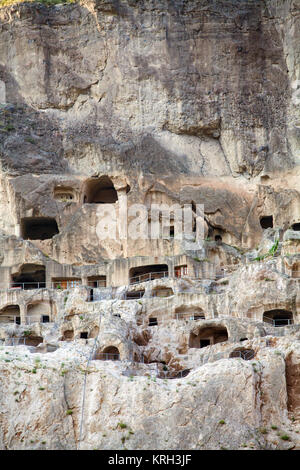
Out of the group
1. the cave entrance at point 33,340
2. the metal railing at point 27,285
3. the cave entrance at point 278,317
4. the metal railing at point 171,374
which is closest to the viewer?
the metal railing at point 171,374

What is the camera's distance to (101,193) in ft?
214

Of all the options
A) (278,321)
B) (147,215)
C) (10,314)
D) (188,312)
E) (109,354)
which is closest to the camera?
(109,354)

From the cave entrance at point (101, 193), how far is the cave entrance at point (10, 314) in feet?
48.7

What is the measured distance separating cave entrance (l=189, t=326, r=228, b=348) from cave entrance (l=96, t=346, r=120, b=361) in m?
5.91

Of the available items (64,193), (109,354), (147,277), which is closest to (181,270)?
(147,277)

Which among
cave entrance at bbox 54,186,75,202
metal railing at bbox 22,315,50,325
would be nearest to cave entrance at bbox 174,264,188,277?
metal railing at bbox 22,315,50,325

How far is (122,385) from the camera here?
1393 inches

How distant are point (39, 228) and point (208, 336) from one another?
22.7 metres

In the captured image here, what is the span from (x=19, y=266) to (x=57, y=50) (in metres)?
22.6

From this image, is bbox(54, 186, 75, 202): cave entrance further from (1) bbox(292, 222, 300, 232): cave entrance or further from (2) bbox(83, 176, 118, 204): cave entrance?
(1) bbox(292, 222, 300, 232): cave entrance

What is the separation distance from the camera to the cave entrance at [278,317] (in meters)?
46.3

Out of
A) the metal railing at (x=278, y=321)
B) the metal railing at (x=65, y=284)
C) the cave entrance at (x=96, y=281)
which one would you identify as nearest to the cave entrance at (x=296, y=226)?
the metal railing at (x=278, y=321)

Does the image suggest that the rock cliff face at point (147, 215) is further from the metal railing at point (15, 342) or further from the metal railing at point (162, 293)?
the metal railing at point (15, 342)

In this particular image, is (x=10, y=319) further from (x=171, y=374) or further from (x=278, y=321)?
(x=278, y=321)
